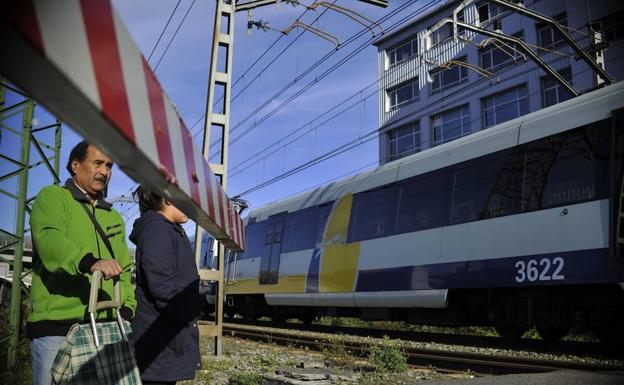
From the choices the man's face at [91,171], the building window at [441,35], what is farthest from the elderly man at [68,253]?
the building window at [441,35]

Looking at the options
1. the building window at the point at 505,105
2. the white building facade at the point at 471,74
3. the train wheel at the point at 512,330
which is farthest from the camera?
the building window at the point at 505,105

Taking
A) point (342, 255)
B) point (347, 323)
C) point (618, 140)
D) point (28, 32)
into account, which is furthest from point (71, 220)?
point (347, 323)

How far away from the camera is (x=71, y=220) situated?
232cm

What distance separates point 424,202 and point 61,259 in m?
9.29

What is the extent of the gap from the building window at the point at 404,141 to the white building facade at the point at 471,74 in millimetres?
65

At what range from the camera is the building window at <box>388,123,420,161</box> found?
38.3 meters

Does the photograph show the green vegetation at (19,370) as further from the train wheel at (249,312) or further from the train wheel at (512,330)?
the train wheel at (249,312)

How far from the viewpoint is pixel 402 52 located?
1597 inches

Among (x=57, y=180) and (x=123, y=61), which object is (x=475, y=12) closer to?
(x=57, y=180)

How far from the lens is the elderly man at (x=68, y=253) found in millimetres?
2135

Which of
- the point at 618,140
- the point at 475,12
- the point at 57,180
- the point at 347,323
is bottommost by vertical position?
the point at 347,323

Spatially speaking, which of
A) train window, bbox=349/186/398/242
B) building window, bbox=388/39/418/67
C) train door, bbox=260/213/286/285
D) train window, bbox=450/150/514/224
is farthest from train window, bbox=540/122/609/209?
building window, bbox=388/39/418/67

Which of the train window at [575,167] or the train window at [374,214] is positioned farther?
the train window at [374,214]

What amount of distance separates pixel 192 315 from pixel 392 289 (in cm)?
885
